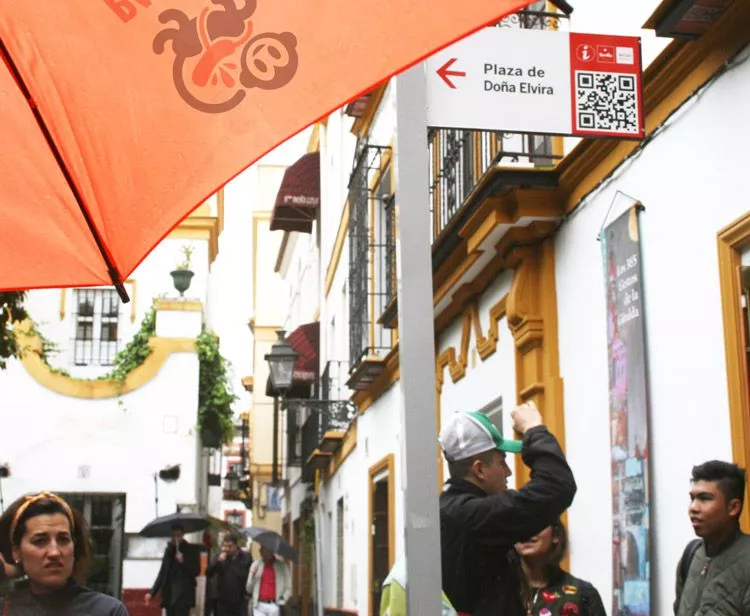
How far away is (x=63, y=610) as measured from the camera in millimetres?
3688

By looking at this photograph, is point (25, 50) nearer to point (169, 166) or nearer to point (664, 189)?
point (169, 166)

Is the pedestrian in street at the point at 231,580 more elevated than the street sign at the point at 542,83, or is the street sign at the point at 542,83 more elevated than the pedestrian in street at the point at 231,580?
the street sign at the point at 542,83

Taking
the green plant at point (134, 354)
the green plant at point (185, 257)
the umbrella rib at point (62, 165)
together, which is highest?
the green plant at point (185, 257)

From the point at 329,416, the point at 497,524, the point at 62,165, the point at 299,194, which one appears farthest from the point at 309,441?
the point at 62,165

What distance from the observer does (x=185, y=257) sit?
27953 mm

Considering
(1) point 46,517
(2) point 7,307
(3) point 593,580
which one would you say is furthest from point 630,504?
(2) point 7,307

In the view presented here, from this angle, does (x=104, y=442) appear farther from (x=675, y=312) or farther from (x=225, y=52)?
(x=225, y=52)

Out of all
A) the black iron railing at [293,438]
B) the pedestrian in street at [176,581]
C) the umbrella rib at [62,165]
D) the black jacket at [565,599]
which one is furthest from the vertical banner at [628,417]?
the black iron railing at [293,438]

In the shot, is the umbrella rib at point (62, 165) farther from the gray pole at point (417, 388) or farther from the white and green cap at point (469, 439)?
the white and green cap at point (469, 439)

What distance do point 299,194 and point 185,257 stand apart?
9.11 feet

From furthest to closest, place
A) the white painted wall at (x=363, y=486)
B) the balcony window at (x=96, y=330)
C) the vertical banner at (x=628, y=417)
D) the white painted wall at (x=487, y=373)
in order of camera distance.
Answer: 1. the balcony window at (x=96, y=330)
2. the white painted wall at (x=363, y=486)
3. the white painted wall at (x=487, y=373)
4. the vertical banner at (x=628, y=417)

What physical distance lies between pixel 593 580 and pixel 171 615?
37.5ft

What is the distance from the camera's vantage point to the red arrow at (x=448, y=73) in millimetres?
5774

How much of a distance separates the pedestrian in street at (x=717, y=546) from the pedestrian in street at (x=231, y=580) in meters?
15.2
